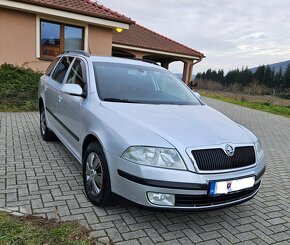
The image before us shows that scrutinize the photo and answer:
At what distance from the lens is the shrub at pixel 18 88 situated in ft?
30.4

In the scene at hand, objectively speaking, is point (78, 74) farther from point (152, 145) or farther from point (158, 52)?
point (158, 52)

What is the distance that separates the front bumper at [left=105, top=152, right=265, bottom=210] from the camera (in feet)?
8.29

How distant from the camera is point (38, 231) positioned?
263 centimetres

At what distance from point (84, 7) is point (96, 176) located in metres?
10.1

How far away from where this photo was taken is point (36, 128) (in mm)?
6859

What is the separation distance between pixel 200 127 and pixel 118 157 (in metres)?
0.93

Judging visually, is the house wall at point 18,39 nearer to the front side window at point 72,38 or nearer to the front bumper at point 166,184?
the front side window at point 72,38

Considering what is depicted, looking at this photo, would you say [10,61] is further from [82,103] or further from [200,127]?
[200,127]

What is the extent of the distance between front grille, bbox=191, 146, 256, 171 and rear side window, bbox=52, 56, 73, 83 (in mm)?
3026

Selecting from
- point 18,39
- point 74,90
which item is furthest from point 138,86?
point 18,39

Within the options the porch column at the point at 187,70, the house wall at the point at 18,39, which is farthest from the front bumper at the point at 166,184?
the porch column at the point at 187,70

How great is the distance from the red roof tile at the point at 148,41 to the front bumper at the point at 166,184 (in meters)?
13.8

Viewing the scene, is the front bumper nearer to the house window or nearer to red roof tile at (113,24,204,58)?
the house window

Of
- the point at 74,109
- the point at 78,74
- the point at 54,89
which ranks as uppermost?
the point at 78,74
